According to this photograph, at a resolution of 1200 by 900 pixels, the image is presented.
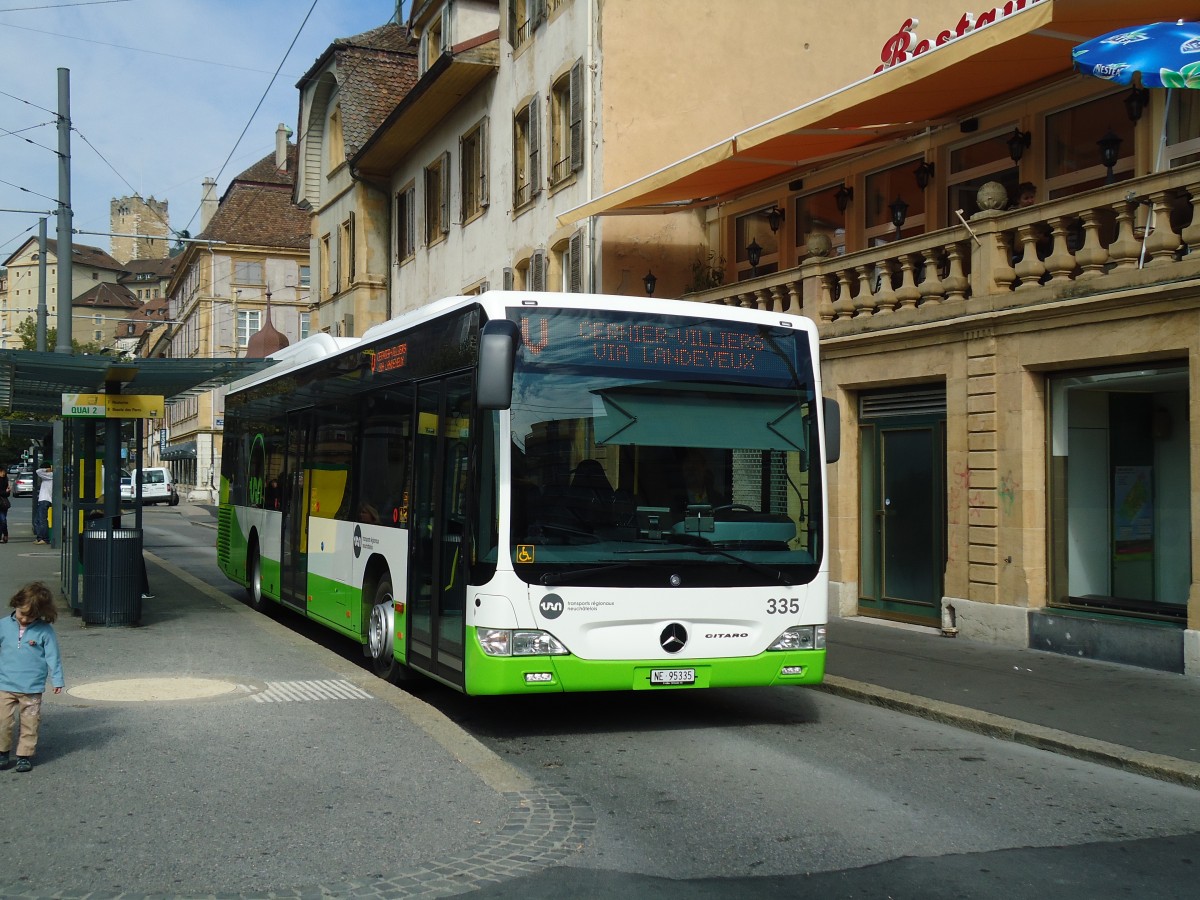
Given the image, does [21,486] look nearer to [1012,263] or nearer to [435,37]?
[435,37]

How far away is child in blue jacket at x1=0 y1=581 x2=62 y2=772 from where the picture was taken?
720 cm

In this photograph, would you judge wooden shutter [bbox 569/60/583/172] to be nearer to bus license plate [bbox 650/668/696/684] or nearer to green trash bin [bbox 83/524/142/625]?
green trash bin [bbox 83/524/142/625]

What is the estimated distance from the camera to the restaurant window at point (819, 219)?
18.6 metres

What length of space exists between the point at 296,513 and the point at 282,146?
71657mm

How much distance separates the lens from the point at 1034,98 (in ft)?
48.8

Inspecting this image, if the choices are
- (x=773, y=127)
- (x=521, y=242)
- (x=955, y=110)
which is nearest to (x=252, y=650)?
(x=773, y=127)

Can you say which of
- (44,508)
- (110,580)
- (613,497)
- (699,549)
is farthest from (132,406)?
(44,508)

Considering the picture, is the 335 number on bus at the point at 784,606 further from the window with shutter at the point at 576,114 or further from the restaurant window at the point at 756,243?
the window with shutter at the point at 576,114

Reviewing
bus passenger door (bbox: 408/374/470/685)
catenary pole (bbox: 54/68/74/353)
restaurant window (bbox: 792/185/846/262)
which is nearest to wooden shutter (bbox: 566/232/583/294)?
restaurant window (bbox: 792/185/846/262)

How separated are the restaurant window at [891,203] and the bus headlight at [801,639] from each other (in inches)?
339

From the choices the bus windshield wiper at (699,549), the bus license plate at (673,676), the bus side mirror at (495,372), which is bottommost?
the bus license plate at (673,676)

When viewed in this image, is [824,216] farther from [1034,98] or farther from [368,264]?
[368,264]

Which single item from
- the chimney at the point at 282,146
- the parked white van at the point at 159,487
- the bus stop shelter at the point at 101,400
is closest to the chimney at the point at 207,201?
the chimney at the point at 282,146

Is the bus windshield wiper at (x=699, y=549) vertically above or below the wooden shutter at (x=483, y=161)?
below
